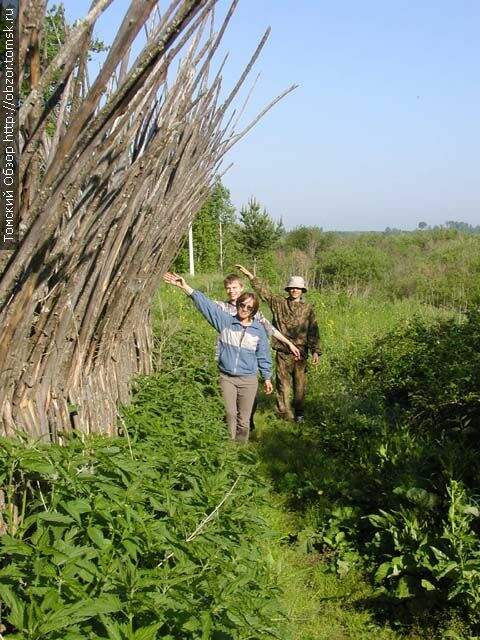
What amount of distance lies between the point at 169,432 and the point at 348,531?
1532 millimetres

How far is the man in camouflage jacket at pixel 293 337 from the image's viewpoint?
656cm

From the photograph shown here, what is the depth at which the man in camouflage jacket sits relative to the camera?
258 inches

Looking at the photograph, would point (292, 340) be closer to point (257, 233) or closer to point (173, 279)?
point (173, 279)

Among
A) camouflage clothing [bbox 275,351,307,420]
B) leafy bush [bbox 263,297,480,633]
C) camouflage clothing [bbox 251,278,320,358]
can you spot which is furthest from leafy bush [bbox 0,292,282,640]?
camouflage clothing [bbox 251,278,320,358]

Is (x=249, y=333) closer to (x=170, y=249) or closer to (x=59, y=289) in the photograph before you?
(x=170, y=249)

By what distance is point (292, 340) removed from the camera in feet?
21.8

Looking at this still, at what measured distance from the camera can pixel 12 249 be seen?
1866 millimetres

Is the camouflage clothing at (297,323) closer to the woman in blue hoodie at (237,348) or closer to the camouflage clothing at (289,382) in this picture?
the camouflage clothing at (289,382)

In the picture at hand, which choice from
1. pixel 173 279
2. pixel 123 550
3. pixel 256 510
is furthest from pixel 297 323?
pixel 123 550

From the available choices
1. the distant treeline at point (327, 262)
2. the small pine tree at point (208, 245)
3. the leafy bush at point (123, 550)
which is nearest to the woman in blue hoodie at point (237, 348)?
the leafy bush at point (123, 550)

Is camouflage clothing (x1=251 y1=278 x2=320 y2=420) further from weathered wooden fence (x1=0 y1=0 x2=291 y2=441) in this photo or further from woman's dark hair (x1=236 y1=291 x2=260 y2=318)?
weathered wooden fence (x1=0 y1=0 x2=291 y2=441)

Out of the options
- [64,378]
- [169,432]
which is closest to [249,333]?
[169,432]

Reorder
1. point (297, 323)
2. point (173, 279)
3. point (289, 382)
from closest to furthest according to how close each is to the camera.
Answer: point (173, 279) → point (297, 323) → point (289, 382)

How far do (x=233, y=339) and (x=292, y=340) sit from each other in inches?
69.3
